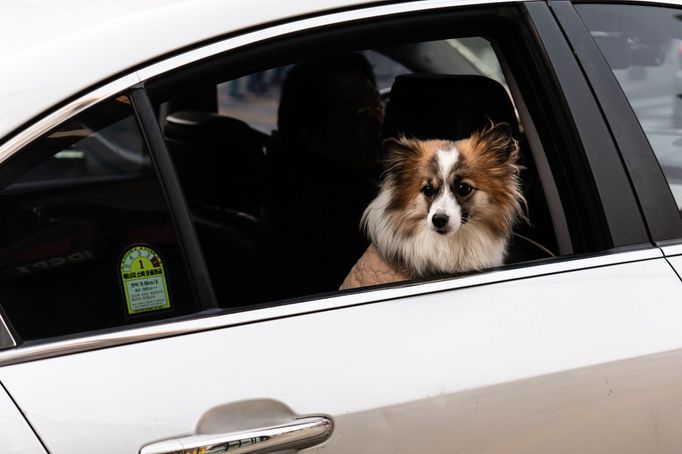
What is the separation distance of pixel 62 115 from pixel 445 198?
1.17 meters

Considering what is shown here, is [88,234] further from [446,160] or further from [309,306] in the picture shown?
[446,160]

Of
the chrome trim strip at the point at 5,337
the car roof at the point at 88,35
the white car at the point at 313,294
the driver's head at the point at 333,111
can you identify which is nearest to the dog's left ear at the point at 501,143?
the white car at the point at 313,294

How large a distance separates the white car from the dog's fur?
14 centimetres

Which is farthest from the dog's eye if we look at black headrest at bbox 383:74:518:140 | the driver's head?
the driver's head

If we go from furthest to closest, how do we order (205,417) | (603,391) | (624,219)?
(624,219), (603,391), (205,417)

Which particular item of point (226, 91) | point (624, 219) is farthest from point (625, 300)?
point (226, 91)

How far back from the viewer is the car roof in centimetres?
176

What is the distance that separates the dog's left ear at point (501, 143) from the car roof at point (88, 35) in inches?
30.9

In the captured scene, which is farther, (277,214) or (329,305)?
(277,214)

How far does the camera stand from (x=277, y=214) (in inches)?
134

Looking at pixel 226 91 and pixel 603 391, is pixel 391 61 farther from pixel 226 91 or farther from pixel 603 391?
pixel 603 391

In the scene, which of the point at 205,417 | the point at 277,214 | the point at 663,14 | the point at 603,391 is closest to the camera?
the point at 205,417

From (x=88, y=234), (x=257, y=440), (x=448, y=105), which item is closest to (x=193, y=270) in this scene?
(x=88, y=234)

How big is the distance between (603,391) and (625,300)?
0.23m
